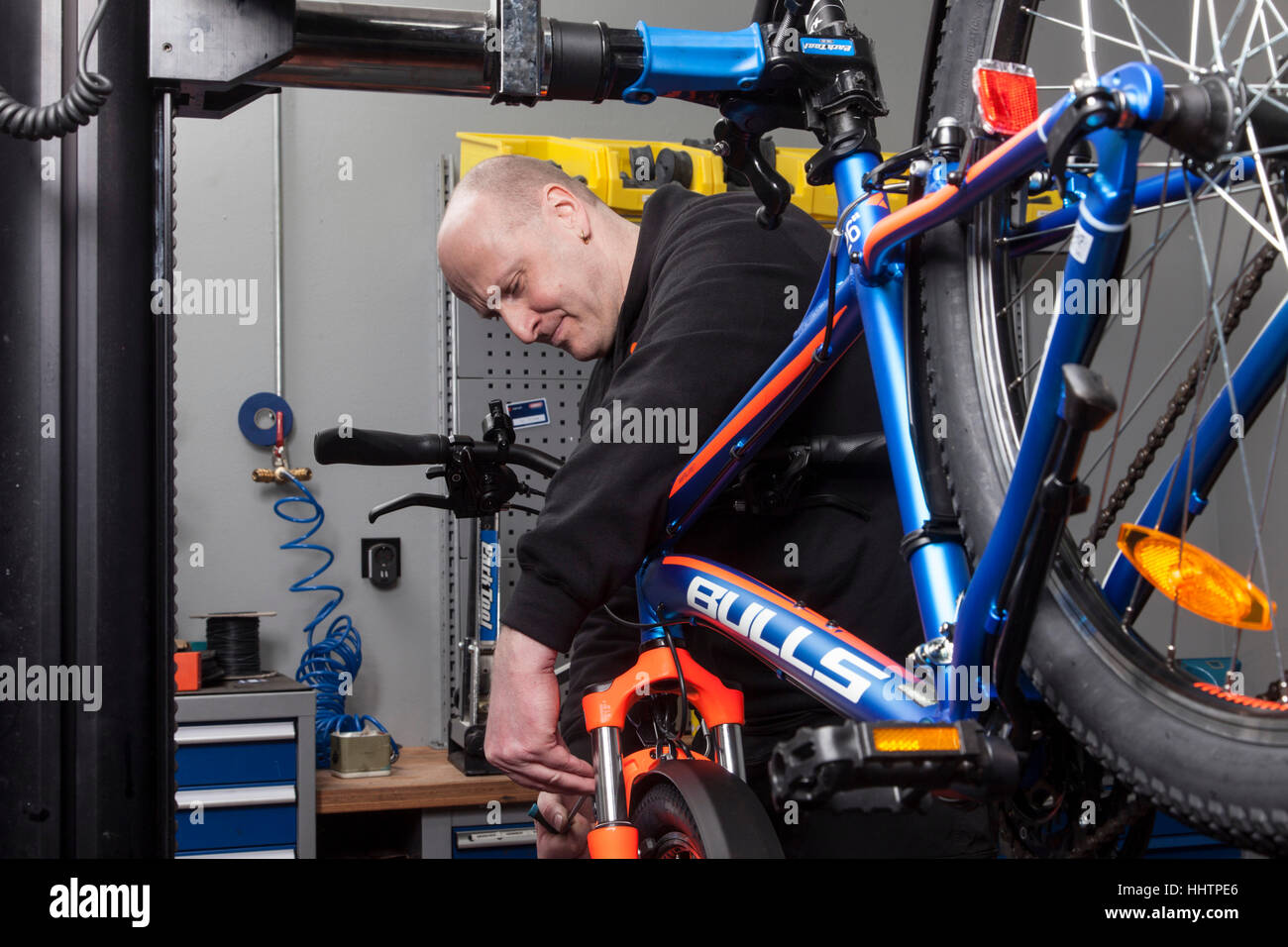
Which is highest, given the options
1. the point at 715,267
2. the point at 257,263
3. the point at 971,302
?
the point at 257,263

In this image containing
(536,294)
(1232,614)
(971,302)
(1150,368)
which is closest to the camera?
(1232,614)

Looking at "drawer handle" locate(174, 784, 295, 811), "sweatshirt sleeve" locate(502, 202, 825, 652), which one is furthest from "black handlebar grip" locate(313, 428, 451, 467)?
"drawer handle" locate(174, 784, 295, 811)

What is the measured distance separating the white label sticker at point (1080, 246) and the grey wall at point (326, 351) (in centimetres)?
201

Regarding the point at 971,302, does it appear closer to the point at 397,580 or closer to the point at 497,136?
the point at 497,136

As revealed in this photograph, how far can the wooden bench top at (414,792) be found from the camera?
181cm

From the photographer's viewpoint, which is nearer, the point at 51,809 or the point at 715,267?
the point at 51,809

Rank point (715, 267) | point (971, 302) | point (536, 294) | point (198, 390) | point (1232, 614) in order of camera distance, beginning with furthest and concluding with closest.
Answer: point (198, 390)
point (536, 294)
point (715, 267)
point (971, 302)
point (1232, 614)

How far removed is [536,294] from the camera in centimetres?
131

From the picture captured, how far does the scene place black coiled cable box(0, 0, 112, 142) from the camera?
2.19ft

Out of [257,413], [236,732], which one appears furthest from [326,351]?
[236,732]

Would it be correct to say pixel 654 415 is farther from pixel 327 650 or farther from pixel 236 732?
pixel 327 650

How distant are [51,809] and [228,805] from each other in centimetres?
110

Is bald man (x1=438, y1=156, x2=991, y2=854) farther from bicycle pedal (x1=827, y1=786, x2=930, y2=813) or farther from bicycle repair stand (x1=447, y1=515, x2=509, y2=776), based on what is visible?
bicycle repair stand (x1=447, y1=515, x2=509, y2=776)
